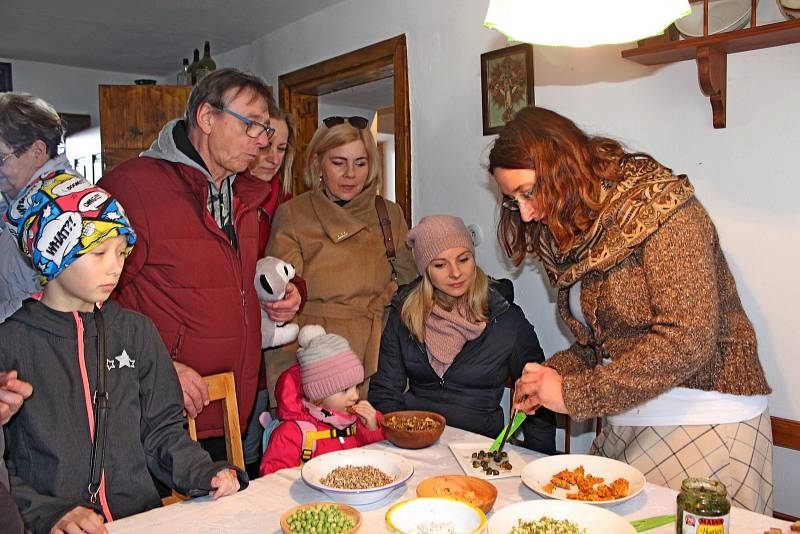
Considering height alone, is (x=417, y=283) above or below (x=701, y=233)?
below

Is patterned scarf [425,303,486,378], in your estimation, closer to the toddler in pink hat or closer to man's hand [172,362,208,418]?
the toddler in pink hat

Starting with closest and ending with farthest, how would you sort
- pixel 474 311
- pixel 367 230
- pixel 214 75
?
pixel 214 75 → pixel 474 311 → pixel 367 230

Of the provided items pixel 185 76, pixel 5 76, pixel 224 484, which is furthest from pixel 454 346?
pixel 5 76

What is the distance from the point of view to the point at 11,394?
1290 millimetres

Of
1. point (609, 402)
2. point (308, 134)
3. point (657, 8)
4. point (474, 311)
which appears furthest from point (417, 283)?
point (308, 134)

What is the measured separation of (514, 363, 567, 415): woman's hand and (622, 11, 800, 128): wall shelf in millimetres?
972

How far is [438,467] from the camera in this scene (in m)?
1.58

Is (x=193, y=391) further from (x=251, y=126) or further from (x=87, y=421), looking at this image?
(x=251, y=126)

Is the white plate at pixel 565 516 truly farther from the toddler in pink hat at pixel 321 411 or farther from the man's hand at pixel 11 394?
the man's hand at pixel 11 394

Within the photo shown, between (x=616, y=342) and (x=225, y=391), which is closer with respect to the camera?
(x=616, y=342)

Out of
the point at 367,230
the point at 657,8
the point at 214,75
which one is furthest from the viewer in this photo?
the point at 367,230

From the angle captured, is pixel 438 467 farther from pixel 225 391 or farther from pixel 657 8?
pixel 657 8

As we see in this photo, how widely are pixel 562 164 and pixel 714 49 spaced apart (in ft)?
2.24

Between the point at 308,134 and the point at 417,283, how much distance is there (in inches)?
77.2
